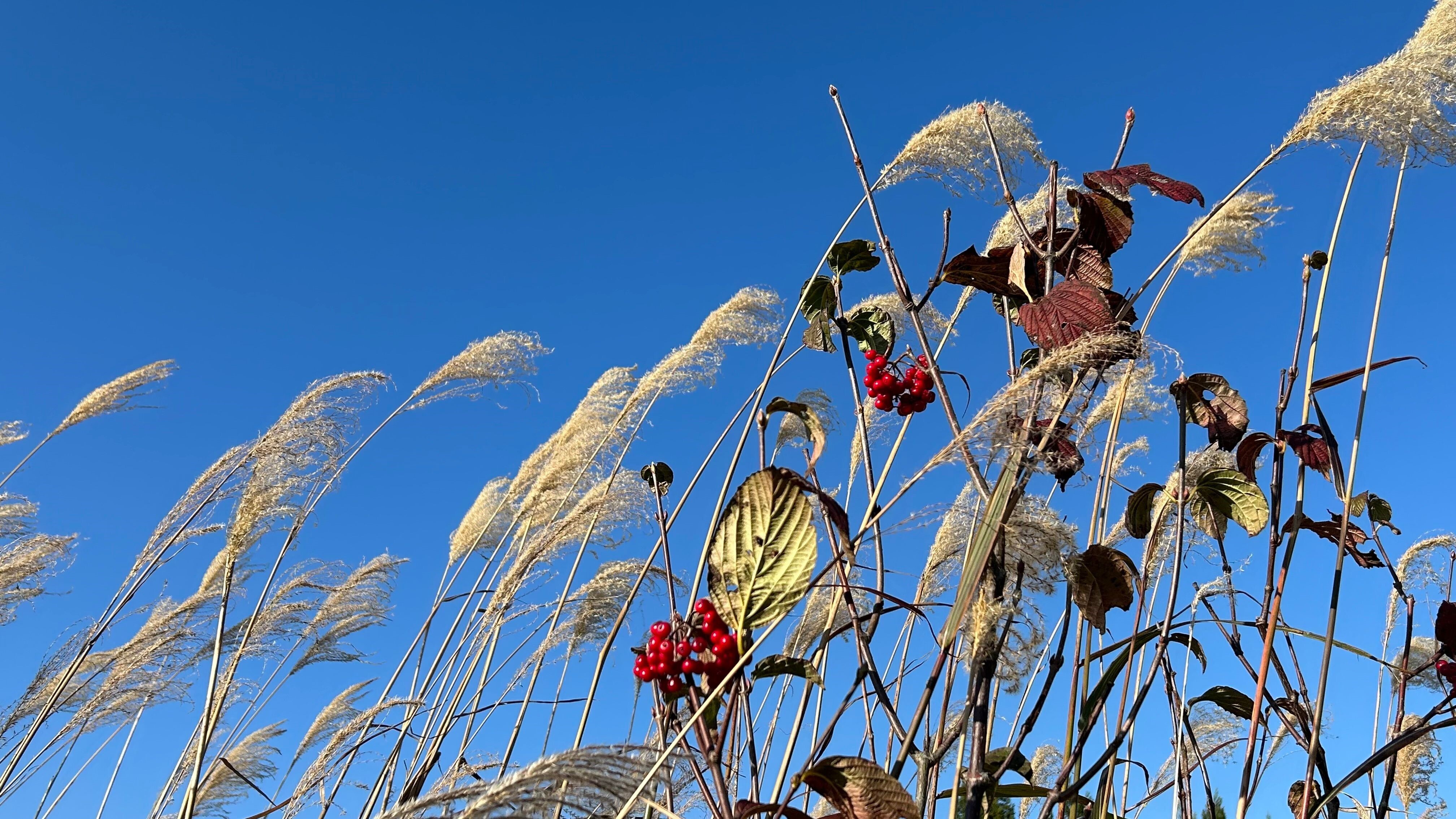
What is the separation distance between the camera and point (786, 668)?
1.10 meters

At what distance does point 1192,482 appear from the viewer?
142cm

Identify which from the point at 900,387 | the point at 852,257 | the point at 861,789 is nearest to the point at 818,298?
the point at 852,257

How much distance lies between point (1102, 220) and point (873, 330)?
0.37 m

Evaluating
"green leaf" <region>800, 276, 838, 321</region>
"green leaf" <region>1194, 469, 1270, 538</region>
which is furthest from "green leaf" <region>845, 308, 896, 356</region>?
"green leaf" <region>1194, 469, 1270, 538</region>

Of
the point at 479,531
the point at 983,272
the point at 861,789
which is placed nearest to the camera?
the point at 861,789

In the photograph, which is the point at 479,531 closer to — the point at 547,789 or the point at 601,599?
the point at 601,599

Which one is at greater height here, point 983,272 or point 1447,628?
point 983,272

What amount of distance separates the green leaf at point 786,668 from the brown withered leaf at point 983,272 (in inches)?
19.7

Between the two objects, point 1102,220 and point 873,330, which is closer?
point 1102,220

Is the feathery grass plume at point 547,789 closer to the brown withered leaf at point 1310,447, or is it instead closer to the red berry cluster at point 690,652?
the red berry cluster at point 690,652

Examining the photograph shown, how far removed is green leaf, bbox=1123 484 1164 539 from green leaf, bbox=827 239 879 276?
0.51m

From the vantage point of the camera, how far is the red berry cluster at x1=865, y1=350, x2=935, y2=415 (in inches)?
48.8

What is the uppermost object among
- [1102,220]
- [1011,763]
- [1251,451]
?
[1102,220]

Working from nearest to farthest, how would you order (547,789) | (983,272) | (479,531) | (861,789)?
(547,789) < (861,789) < (983,272) < (479,531)
